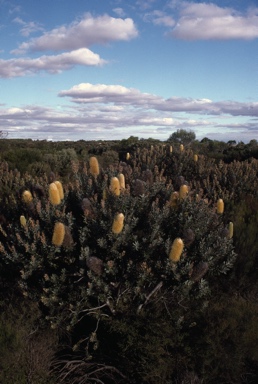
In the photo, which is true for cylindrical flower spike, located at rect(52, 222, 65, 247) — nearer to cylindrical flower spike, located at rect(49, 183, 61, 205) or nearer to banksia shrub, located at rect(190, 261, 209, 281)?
cylindrical flower spike, located at rect(49, 183, 61, 205)

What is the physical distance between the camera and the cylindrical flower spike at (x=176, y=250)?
390cm

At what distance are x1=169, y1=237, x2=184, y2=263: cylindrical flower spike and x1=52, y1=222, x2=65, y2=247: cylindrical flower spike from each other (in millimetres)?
1060

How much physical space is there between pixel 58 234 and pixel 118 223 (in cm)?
59

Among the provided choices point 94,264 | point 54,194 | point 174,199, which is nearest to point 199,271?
point 94,264

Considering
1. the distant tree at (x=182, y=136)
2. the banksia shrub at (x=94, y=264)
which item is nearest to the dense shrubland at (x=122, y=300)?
the banksia shrub at (x=94, y=264)

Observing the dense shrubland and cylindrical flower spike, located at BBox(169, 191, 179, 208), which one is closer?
the dense shrubland

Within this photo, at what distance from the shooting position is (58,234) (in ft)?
13.1

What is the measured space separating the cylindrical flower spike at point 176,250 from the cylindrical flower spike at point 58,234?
3.48ft

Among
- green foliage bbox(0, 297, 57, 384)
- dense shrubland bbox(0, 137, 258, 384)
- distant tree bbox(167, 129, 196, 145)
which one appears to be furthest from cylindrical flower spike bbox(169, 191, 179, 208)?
distant tree bbox(167, 129, 196, 145)

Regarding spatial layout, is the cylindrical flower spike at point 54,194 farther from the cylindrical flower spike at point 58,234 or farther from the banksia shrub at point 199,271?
the banksia shrub at point 199,271

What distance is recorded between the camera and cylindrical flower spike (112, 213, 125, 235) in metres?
3.97

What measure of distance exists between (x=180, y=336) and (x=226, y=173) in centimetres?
480

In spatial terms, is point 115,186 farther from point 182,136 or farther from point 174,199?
point 182,136

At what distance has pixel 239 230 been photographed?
5383 mm
